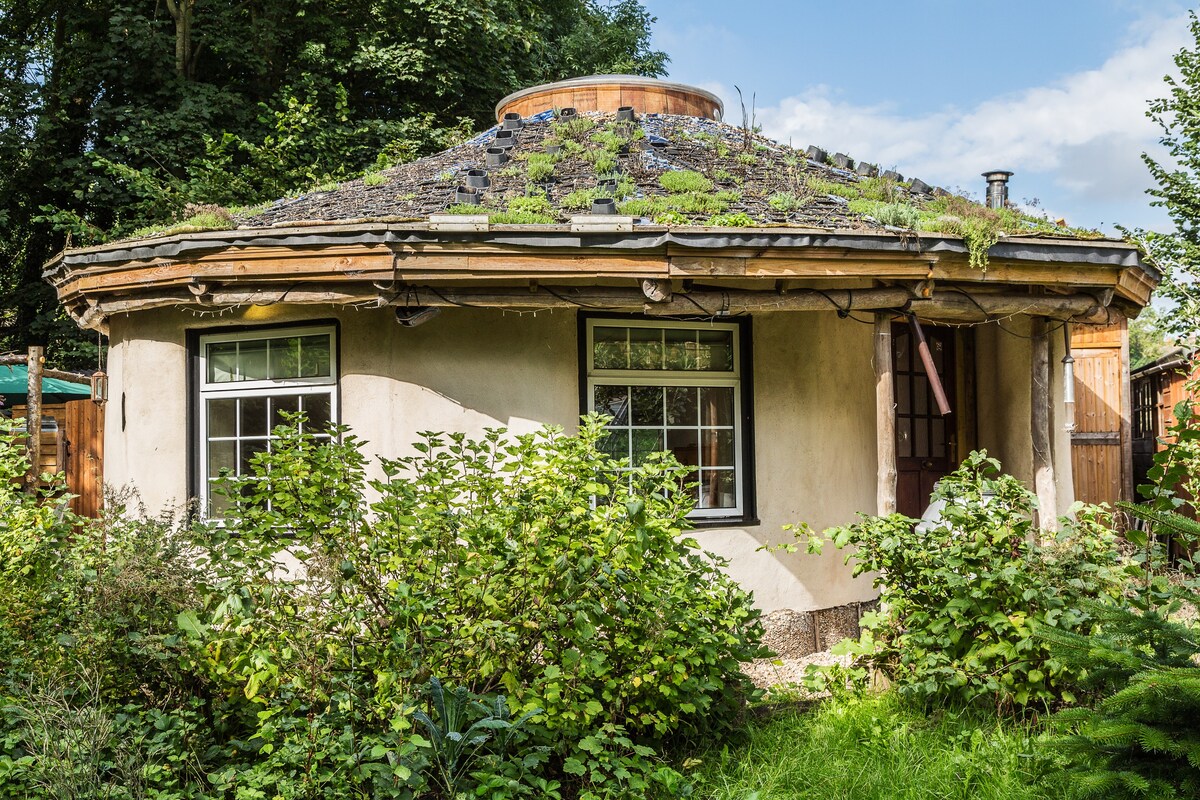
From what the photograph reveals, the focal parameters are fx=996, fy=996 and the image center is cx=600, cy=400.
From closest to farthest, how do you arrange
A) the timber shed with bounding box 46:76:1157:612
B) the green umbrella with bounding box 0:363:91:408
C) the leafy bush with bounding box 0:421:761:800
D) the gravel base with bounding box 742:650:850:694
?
the leafy bush with bounding box 0:421:761:800, the gravel base with bounding box 742:650:850:694, the timber shed with bounding box 46:76:1157:612, the green umbrella with bounding box 0:363:91:408

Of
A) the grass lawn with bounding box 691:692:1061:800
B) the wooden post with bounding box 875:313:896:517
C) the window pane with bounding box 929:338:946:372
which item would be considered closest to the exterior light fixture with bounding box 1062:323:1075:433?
→ the window pane with bounding box 929:338:946:372

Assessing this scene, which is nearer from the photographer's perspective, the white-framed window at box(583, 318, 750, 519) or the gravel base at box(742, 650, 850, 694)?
the gravel base at box(742, 650, 850, 694)

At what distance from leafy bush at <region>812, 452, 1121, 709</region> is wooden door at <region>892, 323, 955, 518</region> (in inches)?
156

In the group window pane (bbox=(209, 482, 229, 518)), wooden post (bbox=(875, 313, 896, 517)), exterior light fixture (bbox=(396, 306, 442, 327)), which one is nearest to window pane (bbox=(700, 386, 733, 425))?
wooden post (bbox=(875, 313, 896, 517))

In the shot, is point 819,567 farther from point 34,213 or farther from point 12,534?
→ point 34,213

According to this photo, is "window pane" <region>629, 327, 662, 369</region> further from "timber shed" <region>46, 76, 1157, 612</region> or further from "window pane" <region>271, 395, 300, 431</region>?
"window pane" <region>271, 395, 300, 431</region>

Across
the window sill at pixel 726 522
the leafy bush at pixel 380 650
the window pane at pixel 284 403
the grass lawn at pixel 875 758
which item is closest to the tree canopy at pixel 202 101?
the window pane at pixel 284 403

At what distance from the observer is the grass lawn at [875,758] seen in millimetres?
4277

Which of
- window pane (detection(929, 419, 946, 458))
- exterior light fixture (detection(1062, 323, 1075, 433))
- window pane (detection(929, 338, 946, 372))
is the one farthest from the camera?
window pane (detection(929, 419, 946, 458))

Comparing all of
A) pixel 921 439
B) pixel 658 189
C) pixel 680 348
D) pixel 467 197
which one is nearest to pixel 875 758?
pixel 680 348

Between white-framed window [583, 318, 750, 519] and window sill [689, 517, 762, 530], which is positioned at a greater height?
white-framed window [583, 318, 750, 519]

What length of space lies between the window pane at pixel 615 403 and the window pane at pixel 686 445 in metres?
0.37

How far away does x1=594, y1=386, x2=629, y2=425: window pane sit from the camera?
282 inches

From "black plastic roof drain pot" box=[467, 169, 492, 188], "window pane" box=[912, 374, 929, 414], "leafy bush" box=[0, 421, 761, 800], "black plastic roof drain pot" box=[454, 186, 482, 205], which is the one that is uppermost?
"black plastic roof drain pot" box=[467, 169, 492, 188]
